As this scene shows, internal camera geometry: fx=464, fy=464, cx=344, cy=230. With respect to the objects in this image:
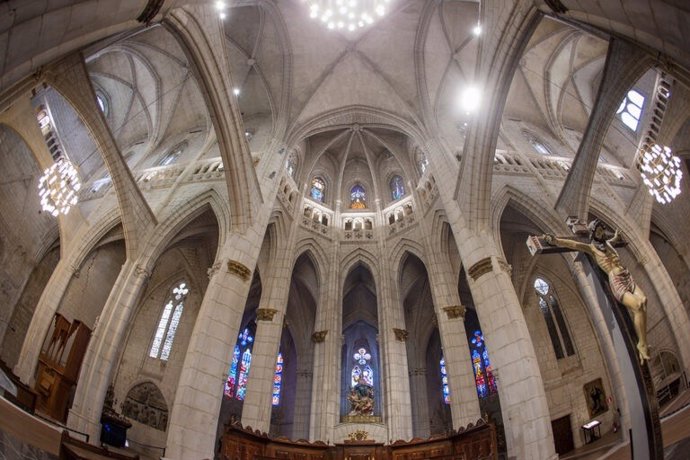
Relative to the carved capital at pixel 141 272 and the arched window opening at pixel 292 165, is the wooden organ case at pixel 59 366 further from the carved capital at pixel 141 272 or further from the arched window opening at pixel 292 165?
the arched window opening at pixel 292 165

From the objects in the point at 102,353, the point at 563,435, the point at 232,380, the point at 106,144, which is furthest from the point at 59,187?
the point at 563,435

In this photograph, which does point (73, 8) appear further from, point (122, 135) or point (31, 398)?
point (122, 135)

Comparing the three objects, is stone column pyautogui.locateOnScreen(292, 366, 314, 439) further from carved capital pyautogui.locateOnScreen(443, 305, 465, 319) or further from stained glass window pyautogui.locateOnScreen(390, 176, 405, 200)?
stained glass window pyautogui.locateOnScreen(390, 176, 405, 200)

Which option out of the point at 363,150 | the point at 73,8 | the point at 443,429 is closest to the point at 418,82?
the point at 363,150

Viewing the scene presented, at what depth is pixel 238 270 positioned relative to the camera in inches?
520

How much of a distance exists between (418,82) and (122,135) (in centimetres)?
1283

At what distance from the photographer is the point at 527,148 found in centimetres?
1820

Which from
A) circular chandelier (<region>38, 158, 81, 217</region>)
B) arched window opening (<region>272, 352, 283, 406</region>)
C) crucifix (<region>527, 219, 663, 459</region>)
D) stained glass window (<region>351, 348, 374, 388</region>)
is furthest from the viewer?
arched window opening (<region>272, 352, 283, 406</region>)

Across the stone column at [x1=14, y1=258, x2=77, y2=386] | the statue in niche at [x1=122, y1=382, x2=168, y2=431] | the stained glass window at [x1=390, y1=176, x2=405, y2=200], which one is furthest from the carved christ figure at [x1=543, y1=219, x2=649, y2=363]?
the stained glass window at [x1=390, y1=176, x2=405, y2=200]

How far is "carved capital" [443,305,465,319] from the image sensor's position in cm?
1561

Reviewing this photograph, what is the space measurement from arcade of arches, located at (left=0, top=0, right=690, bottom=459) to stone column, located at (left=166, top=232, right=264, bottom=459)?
57mm

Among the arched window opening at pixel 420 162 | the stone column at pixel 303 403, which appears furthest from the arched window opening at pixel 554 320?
the stone column at pixel 303 403

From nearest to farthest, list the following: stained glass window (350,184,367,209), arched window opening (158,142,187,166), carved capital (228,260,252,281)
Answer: carved capital (228,260,252,281), arched window opening (158,142,187,166), stained glass window (350,184,367,209)

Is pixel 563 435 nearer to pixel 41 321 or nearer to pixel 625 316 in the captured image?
pixel 625 316
